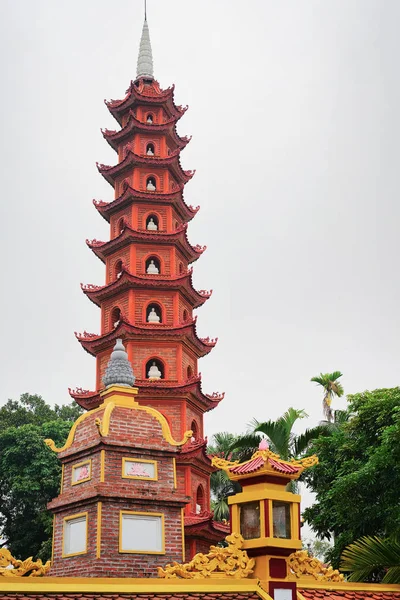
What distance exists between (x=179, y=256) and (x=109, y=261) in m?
2.49

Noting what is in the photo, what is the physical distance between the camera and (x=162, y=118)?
2783 cm

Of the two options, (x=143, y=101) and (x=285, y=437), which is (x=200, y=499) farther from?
(x=143, y=101)

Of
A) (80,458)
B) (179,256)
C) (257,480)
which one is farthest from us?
(179,256)

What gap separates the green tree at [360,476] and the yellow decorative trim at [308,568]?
491 centimetres

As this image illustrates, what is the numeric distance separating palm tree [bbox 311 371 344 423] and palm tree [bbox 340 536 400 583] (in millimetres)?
21661

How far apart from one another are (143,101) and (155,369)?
1082 centimetres

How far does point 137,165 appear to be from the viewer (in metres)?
26.2

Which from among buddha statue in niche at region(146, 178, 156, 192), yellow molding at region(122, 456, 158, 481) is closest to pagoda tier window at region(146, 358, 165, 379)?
buddha statue in niche at region(146, 178, 156, 192)

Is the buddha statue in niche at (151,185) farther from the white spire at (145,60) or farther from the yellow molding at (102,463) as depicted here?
the yellow molding at (102,463)

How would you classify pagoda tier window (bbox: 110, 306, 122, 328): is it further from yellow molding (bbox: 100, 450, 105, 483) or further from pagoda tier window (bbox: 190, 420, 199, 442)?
yellow molding (bbox: 100, 450, 105, 483)

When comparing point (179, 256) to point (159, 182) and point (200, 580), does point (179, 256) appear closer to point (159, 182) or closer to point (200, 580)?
point (159, 182)

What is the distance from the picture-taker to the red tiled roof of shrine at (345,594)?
10.3m

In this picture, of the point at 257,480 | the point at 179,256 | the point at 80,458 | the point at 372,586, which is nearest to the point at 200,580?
the point at 257,480

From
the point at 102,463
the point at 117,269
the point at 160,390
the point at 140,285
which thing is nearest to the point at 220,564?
the point at 102,463
